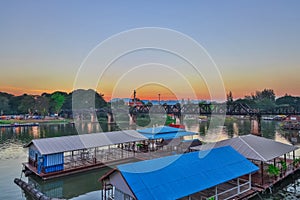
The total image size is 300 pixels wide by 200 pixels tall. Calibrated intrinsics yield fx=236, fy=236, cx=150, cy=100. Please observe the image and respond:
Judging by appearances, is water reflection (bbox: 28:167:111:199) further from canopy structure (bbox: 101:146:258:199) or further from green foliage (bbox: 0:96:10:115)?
green foliage (bbox: 0:96:10:115)

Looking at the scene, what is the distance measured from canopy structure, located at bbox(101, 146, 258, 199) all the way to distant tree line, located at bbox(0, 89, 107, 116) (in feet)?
233

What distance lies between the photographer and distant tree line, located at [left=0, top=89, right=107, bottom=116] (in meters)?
81.4

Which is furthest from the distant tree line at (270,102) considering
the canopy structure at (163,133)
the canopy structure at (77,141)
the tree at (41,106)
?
the canopy structure at (77,141)

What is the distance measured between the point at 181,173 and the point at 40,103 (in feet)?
263

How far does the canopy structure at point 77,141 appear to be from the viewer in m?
17.1

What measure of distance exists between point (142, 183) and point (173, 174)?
5.44 ft

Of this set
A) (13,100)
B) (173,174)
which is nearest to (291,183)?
(173,174)

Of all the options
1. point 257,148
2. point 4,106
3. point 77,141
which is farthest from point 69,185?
point 4,106

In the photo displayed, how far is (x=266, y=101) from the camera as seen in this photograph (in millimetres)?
108562

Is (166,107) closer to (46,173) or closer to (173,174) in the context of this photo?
(46,173)

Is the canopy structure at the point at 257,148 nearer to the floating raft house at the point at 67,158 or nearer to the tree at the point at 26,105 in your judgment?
the floating raft house at the point at 67,158

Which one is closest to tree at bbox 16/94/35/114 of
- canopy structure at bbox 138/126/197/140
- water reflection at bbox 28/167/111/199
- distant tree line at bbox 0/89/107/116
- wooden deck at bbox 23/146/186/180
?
distant tree line at bbox 0/89/107/116

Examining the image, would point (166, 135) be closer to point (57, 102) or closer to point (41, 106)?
point (41, 106)

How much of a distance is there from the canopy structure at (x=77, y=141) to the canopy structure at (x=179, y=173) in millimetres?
7602
